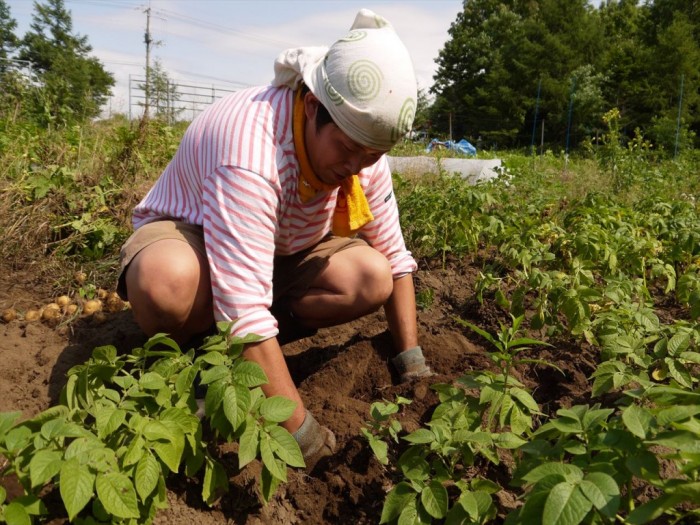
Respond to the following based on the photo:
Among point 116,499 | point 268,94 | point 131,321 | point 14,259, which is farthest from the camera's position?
point 14,259

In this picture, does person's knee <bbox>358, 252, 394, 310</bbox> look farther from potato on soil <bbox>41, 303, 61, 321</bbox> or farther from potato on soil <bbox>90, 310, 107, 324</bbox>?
potato on soil <bbox>41, 303, 61, 321</bbox>

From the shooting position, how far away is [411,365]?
2.48 meters

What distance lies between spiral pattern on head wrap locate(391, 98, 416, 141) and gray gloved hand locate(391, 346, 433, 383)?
3.19ft

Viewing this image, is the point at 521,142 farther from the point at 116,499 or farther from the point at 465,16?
the point at 116,499

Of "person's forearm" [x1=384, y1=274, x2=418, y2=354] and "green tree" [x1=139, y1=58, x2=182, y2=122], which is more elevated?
"green tree" [x1=139, y1=58, x2=182, y2=122]

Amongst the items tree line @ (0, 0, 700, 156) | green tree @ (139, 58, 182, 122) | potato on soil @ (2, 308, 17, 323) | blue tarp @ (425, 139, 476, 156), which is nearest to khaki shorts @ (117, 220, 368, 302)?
potato on soil @ (2, 308, 17, 323)

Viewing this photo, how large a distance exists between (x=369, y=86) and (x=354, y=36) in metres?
0.20

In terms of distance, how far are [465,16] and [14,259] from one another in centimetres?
4212

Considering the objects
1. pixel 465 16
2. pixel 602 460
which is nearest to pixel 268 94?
pixel 602 460

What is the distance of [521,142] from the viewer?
31438 mm

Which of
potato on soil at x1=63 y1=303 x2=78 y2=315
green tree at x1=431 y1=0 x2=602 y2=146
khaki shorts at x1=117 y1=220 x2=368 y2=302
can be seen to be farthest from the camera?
green tree at x1=431 y1=0 x2=602 y2=146

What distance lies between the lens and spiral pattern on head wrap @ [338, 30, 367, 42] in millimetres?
1850

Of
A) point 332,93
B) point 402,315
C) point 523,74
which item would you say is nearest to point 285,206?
point 332,93

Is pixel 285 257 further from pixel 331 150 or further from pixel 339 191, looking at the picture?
pixel 331 150
